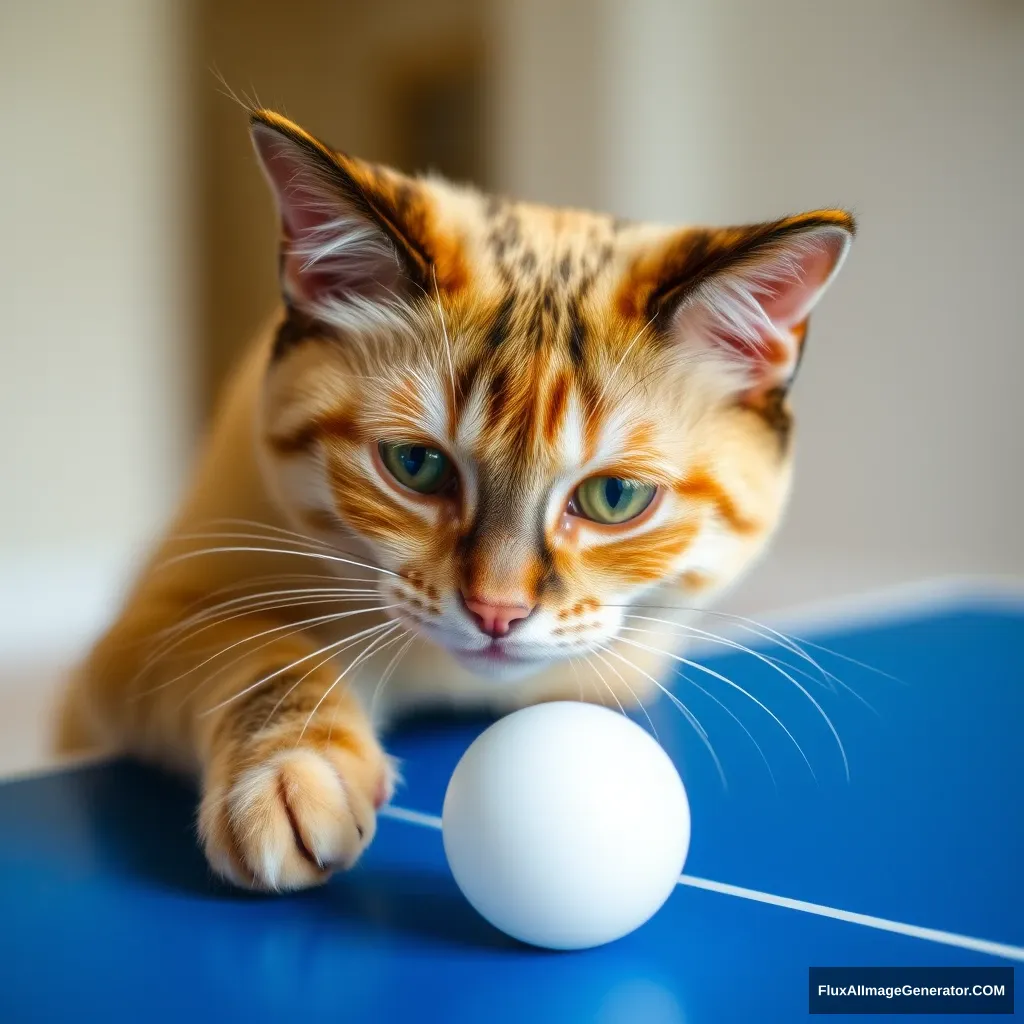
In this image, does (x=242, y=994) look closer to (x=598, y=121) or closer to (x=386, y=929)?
(x=386, y=929)

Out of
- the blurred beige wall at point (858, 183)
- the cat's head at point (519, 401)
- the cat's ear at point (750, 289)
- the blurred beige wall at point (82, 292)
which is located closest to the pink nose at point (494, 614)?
the cat's head at point (519, 401)

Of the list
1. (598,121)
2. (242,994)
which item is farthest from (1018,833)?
(598,121)

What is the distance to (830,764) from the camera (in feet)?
4.48

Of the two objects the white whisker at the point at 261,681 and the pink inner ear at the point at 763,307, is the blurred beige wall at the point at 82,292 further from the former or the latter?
the pink inner ear at the point at 763,307

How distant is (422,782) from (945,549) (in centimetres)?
280

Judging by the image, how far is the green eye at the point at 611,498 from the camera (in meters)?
1.12

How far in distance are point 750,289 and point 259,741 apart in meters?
0.70

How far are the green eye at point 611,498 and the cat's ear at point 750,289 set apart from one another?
18cm

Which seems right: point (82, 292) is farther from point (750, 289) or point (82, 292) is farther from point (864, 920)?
point (864, 920)

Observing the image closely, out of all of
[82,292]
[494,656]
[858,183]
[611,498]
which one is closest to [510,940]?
[494,656]

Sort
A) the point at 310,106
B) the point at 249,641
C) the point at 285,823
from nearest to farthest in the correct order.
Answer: the point at 285,823, the point at 249,641, the point at 310,106

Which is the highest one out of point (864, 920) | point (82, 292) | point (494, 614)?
point (82, 292)

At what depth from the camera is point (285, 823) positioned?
943mm

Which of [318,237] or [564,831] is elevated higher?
[318,237]
